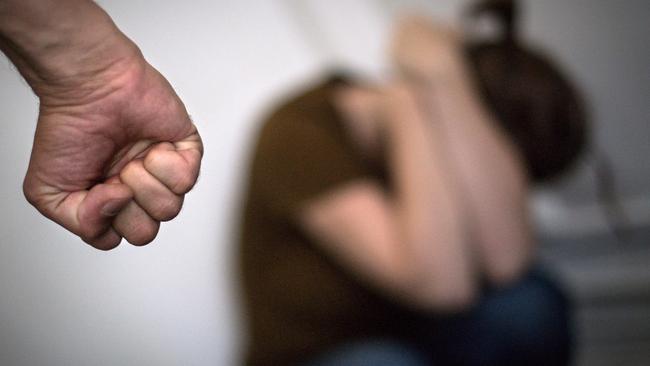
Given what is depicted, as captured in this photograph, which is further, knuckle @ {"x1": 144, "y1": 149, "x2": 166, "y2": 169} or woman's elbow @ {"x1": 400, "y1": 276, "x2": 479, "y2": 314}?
woman's elbow @ {"x1": 400, "y1": 276, "x2": 479, "y2": 314}

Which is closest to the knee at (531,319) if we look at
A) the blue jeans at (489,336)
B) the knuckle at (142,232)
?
the blue jeans at (489,336)

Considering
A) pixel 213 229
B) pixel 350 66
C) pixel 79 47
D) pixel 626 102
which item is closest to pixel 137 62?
pixel 79 47

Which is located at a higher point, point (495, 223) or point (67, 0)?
point (67, 0)

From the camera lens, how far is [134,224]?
20cm

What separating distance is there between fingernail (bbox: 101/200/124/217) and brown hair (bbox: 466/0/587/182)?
50 centimetres

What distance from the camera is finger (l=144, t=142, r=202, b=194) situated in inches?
7.4

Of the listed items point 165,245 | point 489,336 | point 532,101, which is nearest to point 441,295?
point 489,336

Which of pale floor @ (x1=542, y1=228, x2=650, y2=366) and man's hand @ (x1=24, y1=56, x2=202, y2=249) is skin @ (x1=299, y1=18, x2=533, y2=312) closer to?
pale floor @ (x1=542, y1=228, x2=650, y2=366)

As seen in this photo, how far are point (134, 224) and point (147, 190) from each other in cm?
1

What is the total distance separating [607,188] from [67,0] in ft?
2.92

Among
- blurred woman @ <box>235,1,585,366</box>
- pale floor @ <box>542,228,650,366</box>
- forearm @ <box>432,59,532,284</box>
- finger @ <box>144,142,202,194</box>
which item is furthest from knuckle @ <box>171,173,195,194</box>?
pale floor @ <box>542,228,650,366</box>

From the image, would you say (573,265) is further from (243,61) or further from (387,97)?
(243,61)

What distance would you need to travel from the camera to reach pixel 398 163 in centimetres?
63

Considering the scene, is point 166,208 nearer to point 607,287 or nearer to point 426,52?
point 426,52
